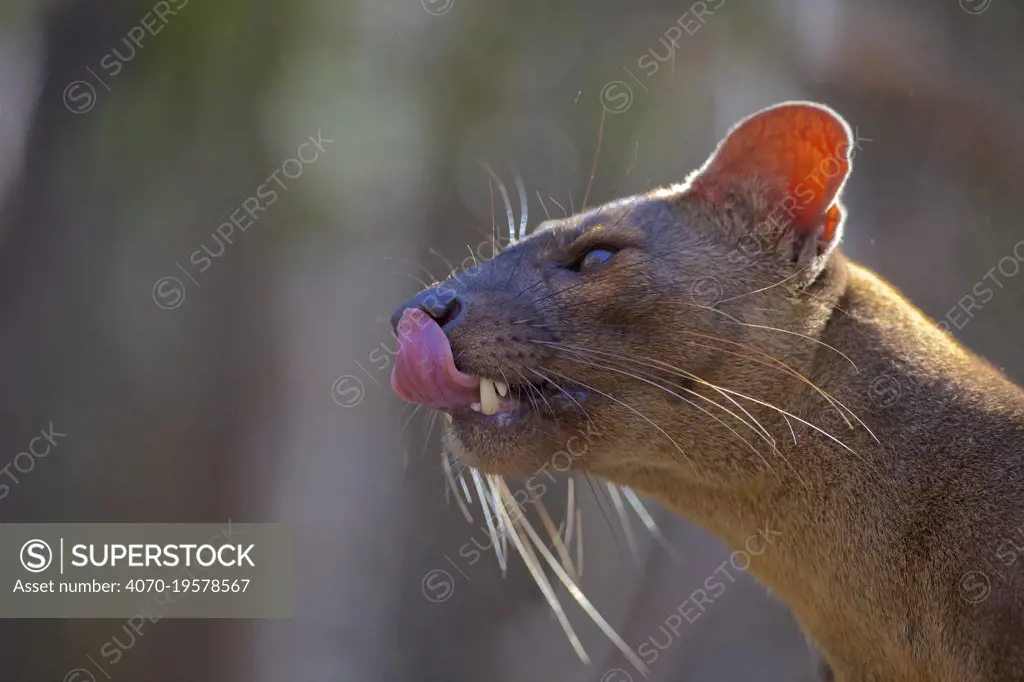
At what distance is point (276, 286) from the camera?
8.48 metres

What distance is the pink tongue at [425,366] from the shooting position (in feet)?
10.6

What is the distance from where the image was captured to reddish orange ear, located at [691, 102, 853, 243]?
3.51m

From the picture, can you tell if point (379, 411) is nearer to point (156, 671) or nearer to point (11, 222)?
point (156, 671)

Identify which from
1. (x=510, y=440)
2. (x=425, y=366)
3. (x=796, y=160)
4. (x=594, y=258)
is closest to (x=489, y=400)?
(x=510, y=440)

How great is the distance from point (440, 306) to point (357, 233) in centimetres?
624

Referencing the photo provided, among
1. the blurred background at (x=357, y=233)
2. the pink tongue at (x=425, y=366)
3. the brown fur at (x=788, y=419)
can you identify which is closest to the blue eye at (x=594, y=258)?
the brown fur at (x=788, y=419)

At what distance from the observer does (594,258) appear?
3.60m

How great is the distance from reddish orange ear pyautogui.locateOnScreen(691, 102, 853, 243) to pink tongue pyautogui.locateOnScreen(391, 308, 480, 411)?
3.86 ft

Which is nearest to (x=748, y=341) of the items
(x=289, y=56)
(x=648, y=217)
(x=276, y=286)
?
(x=648, y=217)

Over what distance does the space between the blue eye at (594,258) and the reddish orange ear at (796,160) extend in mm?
460

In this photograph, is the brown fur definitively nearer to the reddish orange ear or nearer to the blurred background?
the reddish orange ear

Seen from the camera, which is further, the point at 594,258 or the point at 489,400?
the point at 594,258

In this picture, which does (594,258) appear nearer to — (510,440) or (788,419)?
(510,440)

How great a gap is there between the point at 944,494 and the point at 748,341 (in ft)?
2.49
